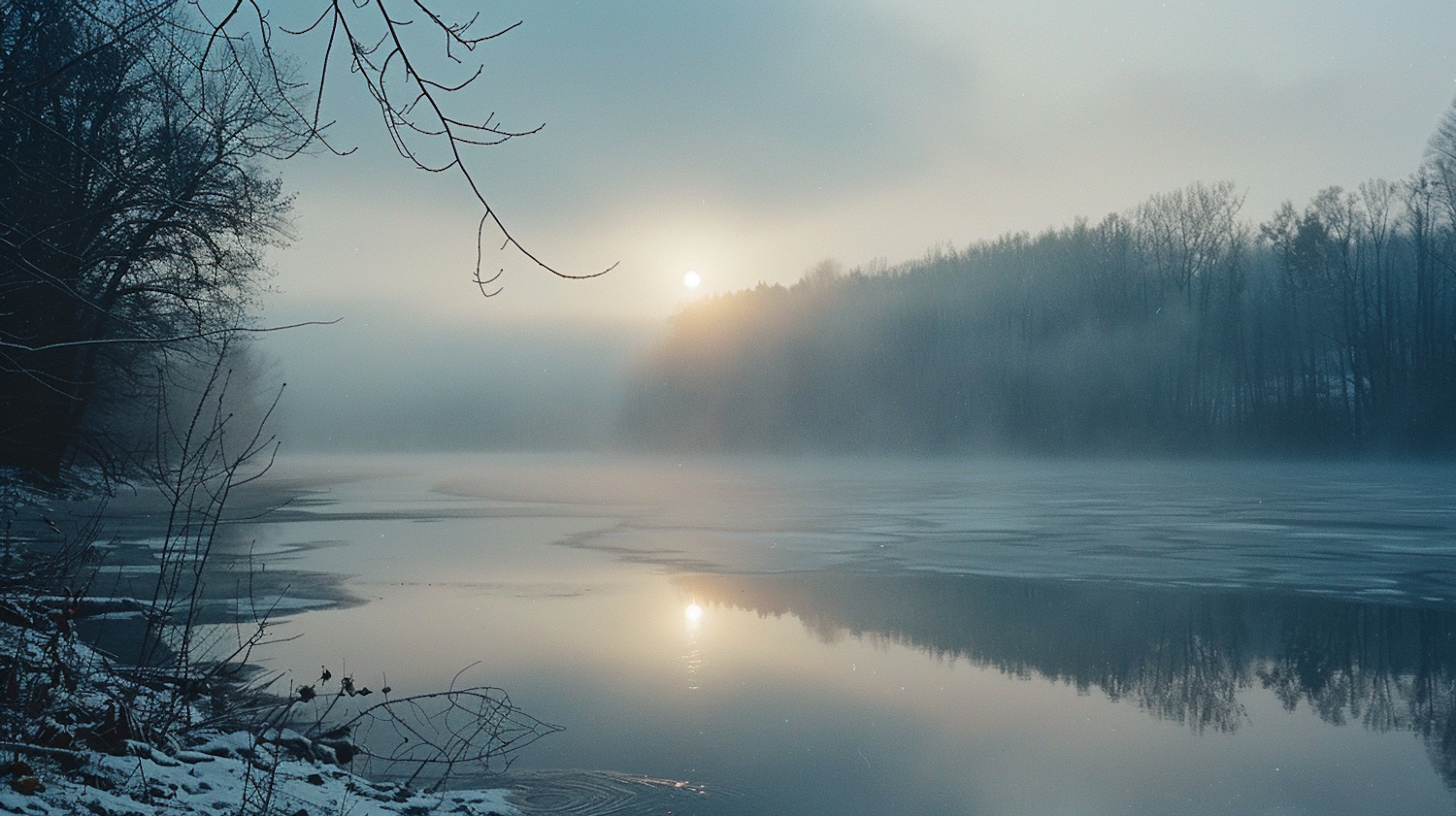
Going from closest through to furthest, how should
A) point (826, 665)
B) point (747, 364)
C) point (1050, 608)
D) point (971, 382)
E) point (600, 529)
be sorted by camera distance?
point (826, 665)
point (1050, 608)
point (600, 529)
point (971, 382)
point (747, 364)

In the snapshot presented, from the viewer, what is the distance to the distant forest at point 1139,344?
191 feet

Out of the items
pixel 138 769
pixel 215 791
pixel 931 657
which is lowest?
pixel 931 657

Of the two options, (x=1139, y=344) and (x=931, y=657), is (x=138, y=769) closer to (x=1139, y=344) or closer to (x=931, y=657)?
(x=931, y=657)

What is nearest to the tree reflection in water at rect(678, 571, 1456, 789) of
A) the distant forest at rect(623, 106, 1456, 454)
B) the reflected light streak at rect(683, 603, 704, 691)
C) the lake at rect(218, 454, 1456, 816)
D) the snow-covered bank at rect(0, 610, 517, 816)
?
the lake at rect(218, 454, 1456, 816)

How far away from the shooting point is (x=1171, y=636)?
32.2 ft

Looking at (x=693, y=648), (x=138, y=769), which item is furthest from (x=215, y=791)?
(x=693, y=648)

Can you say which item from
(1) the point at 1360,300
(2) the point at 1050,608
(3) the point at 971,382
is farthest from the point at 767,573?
(3) the point at 971,382

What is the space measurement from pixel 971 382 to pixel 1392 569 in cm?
6761

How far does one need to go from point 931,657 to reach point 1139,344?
222 feet

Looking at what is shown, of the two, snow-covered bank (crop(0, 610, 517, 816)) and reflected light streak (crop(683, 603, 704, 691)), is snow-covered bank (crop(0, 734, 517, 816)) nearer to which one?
snow-covered bank (crop(0, 610, 517, 816))

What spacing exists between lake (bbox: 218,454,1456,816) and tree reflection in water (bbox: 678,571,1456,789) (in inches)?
1.7

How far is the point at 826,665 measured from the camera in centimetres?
889

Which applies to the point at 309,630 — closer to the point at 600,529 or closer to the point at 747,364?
the point at 600,529

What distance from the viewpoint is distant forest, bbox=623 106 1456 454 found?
58125 millimetres
